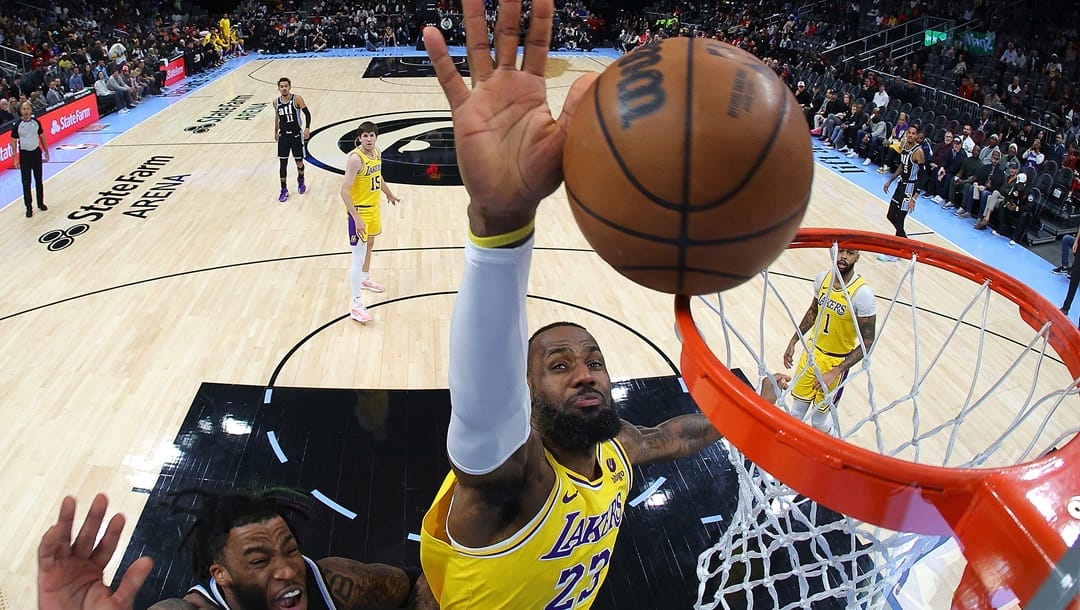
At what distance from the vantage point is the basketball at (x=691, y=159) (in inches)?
50.4

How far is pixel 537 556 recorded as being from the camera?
198 centimetres

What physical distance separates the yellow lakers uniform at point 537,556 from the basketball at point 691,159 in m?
0.91

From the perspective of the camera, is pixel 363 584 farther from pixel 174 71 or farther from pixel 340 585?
pixel 174 71

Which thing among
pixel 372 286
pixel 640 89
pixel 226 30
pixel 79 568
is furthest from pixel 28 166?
pixel 226 30

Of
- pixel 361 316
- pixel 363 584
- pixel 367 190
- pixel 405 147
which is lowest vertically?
pixel 361 316

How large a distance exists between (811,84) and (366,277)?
1148cm

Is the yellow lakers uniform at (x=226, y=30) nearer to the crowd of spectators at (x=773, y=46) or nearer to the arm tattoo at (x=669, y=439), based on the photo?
the crowd of spectators at (x=773, y=46)

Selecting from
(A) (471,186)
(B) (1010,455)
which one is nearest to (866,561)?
(B) (1010,455)

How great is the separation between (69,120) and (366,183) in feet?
29.0

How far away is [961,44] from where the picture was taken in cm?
1667

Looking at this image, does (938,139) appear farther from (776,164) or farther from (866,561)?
(776,164)

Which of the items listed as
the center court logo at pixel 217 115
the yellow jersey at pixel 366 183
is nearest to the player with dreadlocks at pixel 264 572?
the yellow jersey at pixel 366 183

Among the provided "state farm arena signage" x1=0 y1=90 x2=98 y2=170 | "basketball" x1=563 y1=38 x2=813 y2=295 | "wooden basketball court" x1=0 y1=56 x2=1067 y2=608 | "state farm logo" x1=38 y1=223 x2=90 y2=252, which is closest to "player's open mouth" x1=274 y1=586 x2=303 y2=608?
"basketball" x1=563 y1=38 x2=813 y2=295

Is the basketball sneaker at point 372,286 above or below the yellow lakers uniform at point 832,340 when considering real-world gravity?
below
